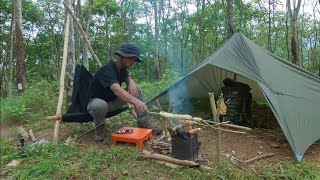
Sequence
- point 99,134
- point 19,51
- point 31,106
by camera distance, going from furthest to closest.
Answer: point 19,51
point 31,106
point 99,134

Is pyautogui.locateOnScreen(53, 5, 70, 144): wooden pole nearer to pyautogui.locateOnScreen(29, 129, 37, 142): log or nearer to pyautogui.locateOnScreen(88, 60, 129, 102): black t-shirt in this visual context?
pyautogui.locateOnScreen(88, 60, 129, 102): black t-shirt

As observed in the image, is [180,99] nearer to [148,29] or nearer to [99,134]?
[99,134]

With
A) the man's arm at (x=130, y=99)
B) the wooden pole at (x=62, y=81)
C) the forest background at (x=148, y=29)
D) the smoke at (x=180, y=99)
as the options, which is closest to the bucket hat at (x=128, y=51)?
the man's arm at (x=130, y=99)

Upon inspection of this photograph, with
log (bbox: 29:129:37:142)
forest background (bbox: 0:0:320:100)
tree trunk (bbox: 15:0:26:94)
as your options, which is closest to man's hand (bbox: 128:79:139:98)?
log (bbox: 29:129:37:142)

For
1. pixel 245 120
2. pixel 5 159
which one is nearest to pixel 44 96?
pixel 5 159

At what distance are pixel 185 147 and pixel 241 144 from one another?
1.15 metres

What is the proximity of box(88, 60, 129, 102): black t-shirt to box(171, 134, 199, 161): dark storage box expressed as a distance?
39.3 inches

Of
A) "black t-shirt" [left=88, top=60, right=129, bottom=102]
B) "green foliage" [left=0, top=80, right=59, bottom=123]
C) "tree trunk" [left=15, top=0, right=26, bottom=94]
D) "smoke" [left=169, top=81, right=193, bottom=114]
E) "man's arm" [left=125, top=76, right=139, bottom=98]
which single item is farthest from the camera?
"tree trunk" [left=15, top=0, right=26, bottom=94]

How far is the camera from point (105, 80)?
10.2 feet

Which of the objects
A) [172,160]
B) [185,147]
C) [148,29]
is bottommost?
[172,160]

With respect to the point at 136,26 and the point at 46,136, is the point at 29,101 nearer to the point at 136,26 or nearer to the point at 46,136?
the point at 46,136

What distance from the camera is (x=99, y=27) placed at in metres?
15.9

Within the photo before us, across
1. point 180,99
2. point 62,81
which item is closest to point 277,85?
point 180,99

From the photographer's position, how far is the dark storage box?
248 centimetres
